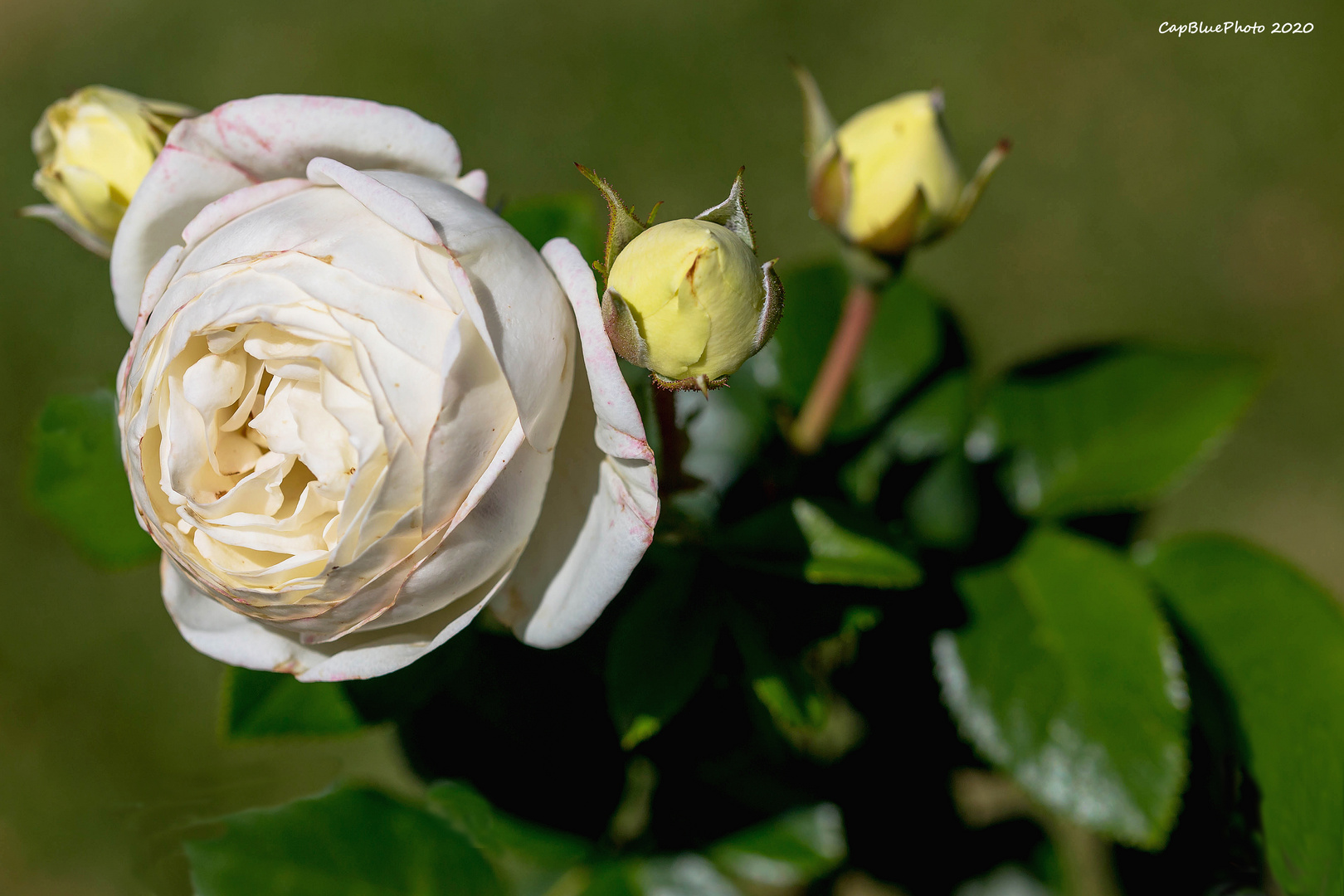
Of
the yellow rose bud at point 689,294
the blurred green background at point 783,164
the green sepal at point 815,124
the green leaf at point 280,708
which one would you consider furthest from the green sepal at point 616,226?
the blurred green background at point 783,164

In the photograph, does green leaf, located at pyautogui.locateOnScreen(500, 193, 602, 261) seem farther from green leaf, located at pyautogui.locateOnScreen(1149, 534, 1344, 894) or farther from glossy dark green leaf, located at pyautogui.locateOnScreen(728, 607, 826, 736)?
green leaf, located at pyautogui.locateOnScreen(1149, 534, 1344, 894)

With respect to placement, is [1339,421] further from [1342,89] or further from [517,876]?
[517,876]

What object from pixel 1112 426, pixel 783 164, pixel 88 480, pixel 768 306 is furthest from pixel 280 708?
pixel 783 164

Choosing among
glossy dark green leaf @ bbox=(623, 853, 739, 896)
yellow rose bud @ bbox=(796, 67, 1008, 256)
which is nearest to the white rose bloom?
yellow rose bud @ bbox=(796, 67, 1008, 256)

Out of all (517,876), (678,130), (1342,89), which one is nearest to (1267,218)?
(1342,89)

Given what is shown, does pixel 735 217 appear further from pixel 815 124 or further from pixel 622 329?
pixel 815 124

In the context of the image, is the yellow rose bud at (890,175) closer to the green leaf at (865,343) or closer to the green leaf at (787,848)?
the green leaf at (865,343)
